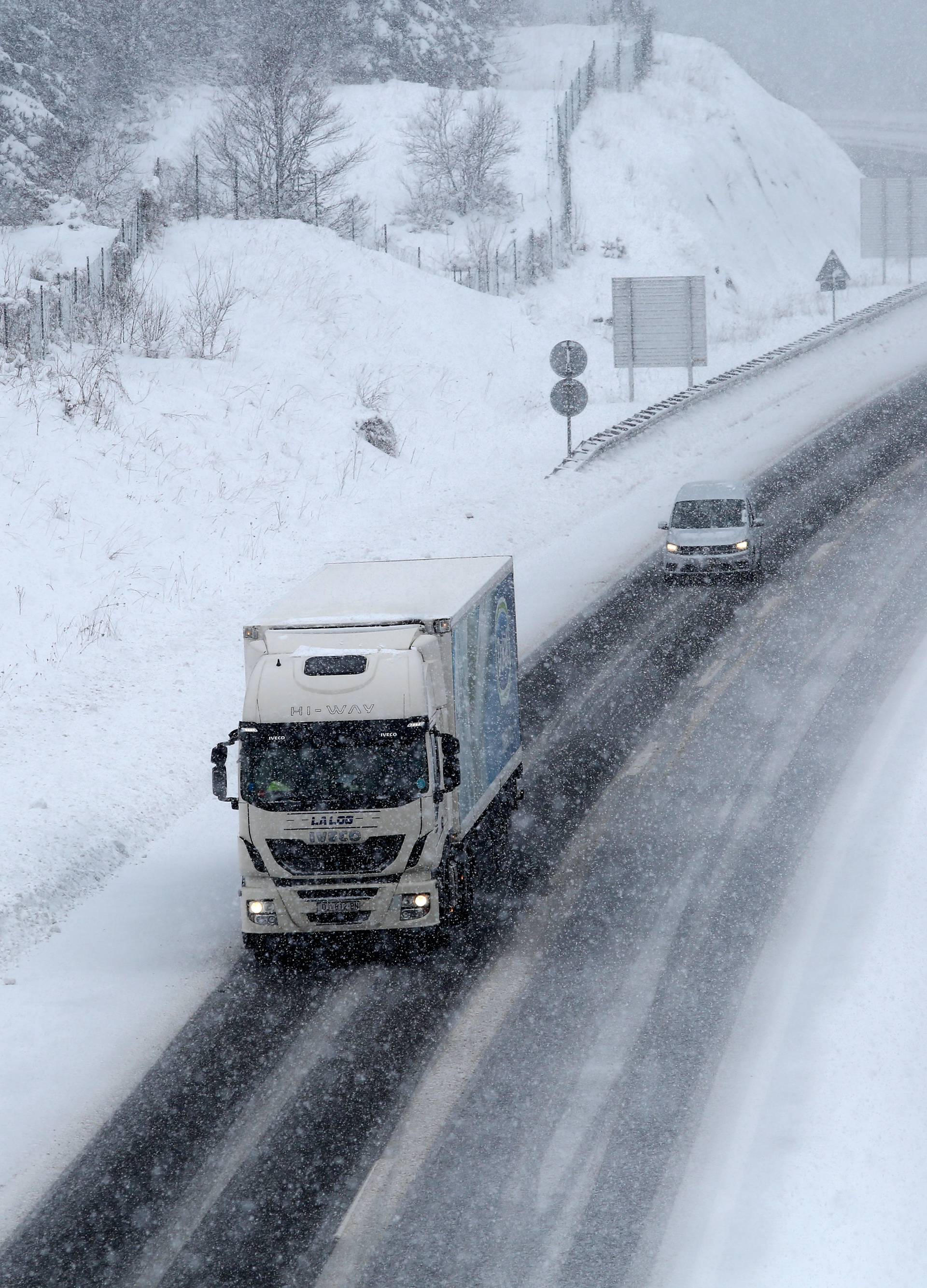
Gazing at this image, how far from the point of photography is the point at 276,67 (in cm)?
4916

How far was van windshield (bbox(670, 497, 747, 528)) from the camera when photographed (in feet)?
84.4

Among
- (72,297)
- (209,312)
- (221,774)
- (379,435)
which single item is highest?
(72,297)

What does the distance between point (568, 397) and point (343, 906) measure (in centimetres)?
1957

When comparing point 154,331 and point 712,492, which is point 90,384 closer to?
point 154,331

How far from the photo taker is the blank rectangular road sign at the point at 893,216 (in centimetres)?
5441

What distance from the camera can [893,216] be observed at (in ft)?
181

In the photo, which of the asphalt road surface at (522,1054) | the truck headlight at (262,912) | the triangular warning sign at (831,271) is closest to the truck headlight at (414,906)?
the asphalt road surface at (522,1054)

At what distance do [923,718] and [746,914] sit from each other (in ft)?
20.1

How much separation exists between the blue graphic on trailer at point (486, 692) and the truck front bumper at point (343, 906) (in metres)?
1.12

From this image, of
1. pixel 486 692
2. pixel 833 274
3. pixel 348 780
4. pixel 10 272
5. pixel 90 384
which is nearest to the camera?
pixel 348 780

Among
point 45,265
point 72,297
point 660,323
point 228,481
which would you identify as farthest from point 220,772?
point 45,265

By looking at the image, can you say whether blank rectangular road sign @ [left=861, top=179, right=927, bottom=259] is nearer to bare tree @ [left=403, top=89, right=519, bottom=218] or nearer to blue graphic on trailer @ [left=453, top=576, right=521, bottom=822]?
bare tree @ [left=403, top=89, right=519, bottom=218]

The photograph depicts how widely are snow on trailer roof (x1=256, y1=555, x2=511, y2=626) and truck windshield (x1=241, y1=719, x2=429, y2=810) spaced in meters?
1.26

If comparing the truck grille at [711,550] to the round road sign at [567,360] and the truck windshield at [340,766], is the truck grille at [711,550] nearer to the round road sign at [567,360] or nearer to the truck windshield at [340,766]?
the round road sign at [567,360]
